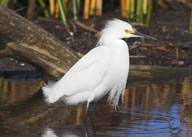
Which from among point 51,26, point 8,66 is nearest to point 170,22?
point 51,26

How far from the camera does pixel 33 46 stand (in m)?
7.80

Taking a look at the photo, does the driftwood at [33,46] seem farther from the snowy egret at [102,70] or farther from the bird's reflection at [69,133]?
the bird's reflection at [69,133]

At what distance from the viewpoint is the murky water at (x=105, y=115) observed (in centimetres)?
541

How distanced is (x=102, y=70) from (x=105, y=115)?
839 millimetres

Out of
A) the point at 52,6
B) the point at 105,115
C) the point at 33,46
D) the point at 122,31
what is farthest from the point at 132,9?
the point at 122,31

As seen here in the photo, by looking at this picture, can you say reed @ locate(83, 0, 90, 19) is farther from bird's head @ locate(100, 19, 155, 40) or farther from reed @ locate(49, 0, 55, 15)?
bird's head @ locate(100, 19, 155, 40)

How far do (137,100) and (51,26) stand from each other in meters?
4.42

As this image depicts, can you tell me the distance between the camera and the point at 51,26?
11.2 m

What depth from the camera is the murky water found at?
5.41 metres

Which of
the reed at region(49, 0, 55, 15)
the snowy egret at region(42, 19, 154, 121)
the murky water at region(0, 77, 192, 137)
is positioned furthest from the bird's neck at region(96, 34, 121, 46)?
the reed at region(49, 0, 55, 15)

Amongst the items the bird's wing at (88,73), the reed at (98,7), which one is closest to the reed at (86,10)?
the reed at (98,7)

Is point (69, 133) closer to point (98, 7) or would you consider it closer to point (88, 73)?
point (88, 73)

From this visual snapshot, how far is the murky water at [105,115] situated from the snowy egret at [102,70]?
0.36m

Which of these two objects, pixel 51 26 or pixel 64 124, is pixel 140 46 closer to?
pixel 51 26
